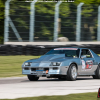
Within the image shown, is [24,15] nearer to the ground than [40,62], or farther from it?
farther from it

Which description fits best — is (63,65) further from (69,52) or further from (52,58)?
(69,52)

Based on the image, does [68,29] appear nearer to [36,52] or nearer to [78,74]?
[36,52]

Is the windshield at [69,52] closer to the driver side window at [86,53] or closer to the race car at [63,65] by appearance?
the race car at [63,65]

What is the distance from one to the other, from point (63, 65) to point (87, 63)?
1.46 meters

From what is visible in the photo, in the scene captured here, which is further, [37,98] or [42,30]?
[42,30]

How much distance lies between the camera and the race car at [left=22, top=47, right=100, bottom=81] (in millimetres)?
11094

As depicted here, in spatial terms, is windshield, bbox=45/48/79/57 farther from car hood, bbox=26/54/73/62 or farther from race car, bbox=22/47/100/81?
car hood, bbox=26/54/73/62

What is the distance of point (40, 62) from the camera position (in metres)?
11.3

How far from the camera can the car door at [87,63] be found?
11984 millimetres

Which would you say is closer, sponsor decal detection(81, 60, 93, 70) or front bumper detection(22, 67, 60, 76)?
front bumper detection(22, 67, 60, 76)

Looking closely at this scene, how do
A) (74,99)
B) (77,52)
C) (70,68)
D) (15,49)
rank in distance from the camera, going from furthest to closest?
1. (15,49)
2. (77,52)
3. (70,68)
4. (74,99)

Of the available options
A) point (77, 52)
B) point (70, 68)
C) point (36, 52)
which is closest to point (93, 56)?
point (77, 52)

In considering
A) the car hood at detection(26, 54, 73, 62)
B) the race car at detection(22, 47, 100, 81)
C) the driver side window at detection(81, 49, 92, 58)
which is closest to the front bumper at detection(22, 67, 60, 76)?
the race car at detection(22, 47, 100, 81)

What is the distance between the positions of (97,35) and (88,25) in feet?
4.20
